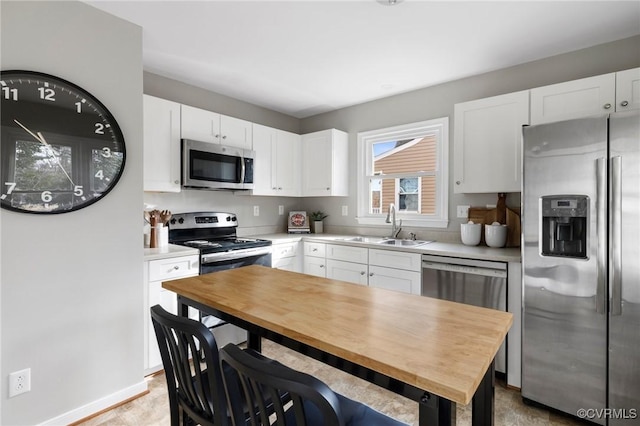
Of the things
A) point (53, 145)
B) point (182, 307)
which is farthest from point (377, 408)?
point (53, 145)

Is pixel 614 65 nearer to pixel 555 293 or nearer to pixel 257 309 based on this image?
pixel 555 293

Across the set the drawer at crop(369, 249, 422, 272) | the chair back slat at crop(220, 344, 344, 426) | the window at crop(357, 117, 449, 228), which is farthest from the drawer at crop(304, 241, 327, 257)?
the chair back slat at crop(220, 344, 344, 426)

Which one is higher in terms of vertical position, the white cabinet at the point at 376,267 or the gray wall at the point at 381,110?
the gray wall at the point at 381,110

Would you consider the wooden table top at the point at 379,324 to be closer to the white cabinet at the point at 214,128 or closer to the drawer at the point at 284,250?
the drawer at the point at 284,250

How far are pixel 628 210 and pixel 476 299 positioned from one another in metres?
1.04

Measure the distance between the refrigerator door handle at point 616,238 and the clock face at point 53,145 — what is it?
289 cm

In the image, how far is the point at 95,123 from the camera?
6.43 feet

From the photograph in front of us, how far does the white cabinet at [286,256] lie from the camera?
3.26 metres

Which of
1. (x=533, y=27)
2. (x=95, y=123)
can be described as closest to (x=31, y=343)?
(x=95, y=123)

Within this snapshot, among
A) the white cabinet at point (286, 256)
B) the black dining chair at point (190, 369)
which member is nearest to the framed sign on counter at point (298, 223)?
the white cabinet at point (286, 256)

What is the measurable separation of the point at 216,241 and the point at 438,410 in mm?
2734

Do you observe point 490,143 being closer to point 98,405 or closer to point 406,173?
point 406,173

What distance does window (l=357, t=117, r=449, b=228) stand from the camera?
129 inches

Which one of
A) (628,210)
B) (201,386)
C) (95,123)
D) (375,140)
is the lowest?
(201,386)
